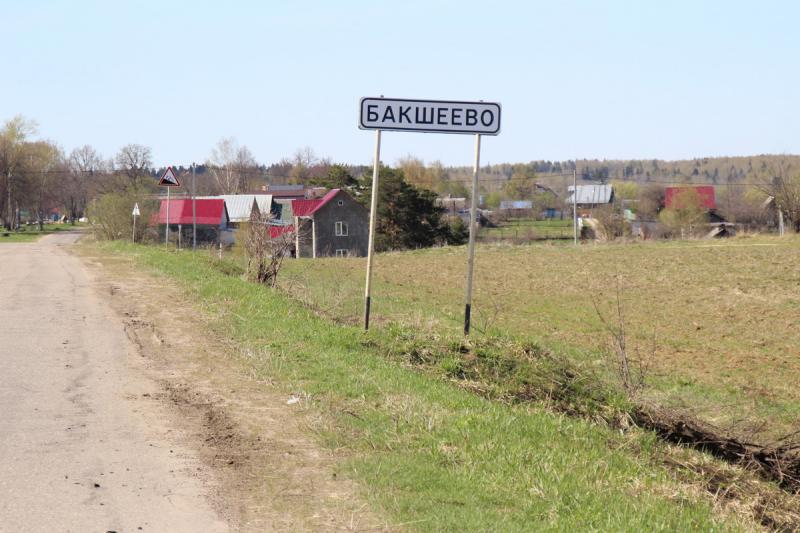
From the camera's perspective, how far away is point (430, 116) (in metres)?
12.4

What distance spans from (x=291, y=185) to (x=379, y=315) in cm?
11911

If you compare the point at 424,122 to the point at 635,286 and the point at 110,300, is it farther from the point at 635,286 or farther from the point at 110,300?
the point at 635,286

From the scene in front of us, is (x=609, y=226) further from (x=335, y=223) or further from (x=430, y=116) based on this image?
(x=430, y=116)

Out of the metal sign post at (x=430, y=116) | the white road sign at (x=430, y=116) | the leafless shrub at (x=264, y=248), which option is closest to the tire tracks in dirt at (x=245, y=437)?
the metal sign post at (x=430, y=116)

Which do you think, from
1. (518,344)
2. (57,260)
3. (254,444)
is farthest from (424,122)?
(57,260)

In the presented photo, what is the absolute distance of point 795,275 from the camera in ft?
99.1

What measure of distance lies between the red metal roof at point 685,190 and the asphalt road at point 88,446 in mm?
79047

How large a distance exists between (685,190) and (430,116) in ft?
261

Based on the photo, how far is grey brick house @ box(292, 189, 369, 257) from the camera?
77.5 meters

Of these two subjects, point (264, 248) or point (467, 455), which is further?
point (264, 248)

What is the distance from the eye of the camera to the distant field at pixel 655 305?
14297 millimetres

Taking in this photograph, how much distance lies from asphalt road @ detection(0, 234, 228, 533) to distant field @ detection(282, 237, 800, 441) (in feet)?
18.0

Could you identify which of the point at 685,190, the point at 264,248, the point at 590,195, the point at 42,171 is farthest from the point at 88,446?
the point at 590,195

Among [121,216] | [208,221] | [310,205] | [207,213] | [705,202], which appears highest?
[705,202]
